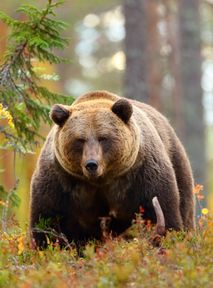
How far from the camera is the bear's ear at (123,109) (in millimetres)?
8047

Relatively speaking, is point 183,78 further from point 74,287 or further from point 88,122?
point 74,287

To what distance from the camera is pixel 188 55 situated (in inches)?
1005

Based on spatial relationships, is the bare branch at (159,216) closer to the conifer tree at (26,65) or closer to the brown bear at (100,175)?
the brown bear at (100,175)

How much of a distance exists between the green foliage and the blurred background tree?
0.67 metres

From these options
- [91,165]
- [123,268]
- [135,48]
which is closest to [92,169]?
[91,165]

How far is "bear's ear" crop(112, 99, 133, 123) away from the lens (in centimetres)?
805

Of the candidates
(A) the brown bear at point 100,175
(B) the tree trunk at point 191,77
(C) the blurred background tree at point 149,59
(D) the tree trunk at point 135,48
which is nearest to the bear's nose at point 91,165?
(A) the brown bear at point 100,175

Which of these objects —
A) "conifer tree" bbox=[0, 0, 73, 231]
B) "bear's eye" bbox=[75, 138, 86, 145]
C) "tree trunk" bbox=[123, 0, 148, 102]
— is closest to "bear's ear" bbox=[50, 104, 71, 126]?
"bear's eye" bbox=[75, 138, 86, 145]

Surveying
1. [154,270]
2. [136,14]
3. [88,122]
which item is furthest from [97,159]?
[136,14]

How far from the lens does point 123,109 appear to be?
8062mm

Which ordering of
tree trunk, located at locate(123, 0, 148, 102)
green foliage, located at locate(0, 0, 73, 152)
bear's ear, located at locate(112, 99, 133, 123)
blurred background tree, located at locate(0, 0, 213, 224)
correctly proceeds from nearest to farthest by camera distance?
1. bear's ear, located at locate(112, 99, 133, 123)
2. green foliage, located at locate(0, 0, 73, 152)
3. tree trunk, located at locate(123, 0, 148, 102)
4. blurred background tree, located at locate(0, 0, 213, 224)

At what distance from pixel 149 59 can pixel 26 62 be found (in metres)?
13.5

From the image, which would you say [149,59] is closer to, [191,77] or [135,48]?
[135,48]

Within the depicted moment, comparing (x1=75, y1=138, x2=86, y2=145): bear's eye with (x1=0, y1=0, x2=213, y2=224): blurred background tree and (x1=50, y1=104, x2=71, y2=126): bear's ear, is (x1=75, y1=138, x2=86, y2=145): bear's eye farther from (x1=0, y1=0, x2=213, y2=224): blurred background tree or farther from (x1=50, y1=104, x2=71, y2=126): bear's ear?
(x1=0, y1=0, x2=213, y2=224): blurred background tree
